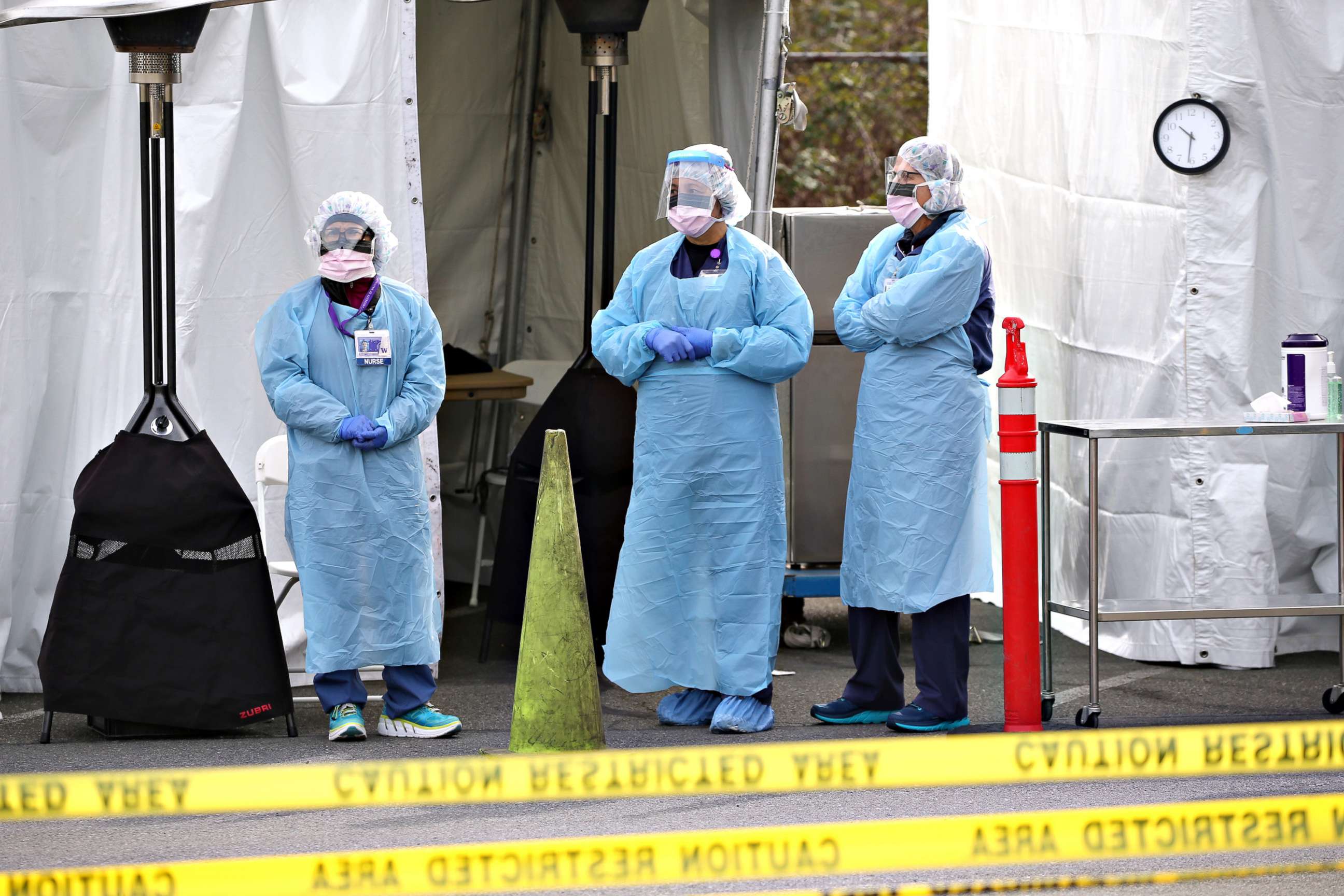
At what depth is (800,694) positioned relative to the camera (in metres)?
5.31

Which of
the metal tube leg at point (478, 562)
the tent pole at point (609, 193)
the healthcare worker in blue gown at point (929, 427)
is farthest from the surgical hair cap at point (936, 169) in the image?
the metal tube leg at point (478, 562)

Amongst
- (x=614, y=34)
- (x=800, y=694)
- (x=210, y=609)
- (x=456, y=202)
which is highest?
(x=614, y=34)

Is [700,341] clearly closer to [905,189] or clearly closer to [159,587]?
[905,189]

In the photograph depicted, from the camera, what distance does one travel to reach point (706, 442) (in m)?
4.74

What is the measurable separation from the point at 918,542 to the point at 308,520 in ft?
A: 5.50

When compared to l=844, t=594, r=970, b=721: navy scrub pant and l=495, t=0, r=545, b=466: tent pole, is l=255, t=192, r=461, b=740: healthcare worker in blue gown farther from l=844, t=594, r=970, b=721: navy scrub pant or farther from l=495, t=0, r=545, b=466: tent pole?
l=495, t=0, r=545, b=466: tent pole

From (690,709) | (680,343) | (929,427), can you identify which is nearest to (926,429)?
(929,427)

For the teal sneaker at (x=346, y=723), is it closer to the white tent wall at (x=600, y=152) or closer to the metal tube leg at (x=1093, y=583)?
the metal tube leg at (x=1093, y=583)

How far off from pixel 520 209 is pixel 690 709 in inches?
108

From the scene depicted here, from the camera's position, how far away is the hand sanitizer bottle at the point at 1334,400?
4.82m

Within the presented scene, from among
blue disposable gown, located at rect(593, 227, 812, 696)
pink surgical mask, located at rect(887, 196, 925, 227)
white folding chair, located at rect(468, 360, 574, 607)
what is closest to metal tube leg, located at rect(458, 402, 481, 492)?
white folding chair, located at rect(468, 360, 574, 607)

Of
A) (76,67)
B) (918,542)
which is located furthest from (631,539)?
(76,67)

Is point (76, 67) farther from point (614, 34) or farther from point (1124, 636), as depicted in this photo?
point (1124, 636)

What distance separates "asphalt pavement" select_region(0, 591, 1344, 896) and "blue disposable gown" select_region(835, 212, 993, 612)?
47 cm
